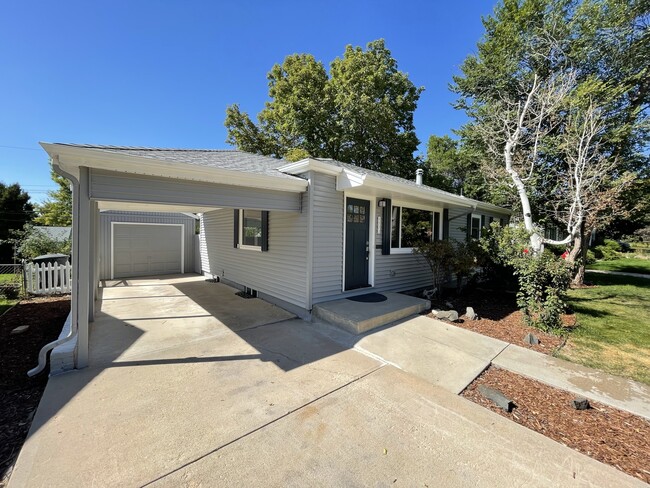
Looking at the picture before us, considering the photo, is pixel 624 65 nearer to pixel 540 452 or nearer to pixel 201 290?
pixel 540 452

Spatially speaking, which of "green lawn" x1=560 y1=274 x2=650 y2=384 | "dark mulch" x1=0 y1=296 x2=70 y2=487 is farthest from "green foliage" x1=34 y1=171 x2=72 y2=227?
"green lawn" x1=560 y1=274 x2=650 y2=384

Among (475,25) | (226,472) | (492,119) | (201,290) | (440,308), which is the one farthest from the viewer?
(475,25)

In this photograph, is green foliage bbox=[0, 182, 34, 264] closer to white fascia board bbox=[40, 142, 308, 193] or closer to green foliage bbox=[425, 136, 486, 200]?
white fascia board bbox=[40, 142, 308, 193]

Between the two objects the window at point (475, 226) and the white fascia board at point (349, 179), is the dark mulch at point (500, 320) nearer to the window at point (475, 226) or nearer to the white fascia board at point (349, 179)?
the white fascia board at point (349, 179)

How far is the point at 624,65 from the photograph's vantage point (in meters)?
9.13

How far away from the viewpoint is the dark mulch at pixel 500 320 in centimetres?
466

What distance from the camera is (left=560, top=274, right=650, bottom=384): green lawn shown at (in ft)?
12.8

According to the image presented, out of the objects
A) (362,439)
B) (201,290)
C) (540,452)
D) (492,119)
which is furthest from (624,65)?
(201,290)

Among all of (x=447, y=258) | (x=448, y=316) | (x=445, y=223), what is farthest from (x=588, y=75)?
(x=448, y=316)

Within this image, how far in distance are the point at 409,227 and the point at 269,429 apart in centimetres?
640

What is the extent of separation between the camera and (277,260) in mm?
6461

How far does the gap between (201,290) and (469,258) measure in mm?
7371

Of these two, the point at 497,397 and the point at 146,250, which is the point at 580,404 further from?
the point at 146,250

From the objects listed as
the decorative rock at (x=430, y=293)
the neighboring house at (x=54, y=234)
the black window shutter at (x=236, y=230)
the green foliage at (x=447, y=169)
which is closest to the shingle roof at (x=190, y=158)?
the black window shutter at (x=236, y=230)
